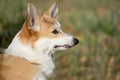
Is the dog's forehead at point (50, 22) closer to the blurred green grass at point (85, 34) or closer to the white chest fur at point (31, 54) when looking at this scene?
the white chest fur at point (31, 54)

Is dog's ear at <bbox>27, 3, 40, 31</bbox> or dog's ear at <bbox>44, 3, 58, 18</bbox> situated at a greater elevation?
dog's ear at <bbox>27, 3, 40, 31</bbox>

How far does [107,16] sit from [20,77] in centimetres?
635

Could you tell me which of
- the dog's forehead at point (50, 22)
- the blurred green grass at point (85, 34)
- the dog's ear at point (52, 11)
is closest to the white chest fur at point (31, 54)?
the dog's forehead at point (50, 22)

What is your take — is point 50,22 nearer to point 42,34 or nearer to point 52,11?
point 42,34

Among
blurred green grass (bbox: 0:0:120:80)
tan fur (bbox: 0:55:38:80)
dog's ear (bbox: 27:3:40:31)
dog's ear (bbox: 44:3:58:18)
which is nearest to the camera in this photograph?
tan fur (bbox: 0:55:38:80)

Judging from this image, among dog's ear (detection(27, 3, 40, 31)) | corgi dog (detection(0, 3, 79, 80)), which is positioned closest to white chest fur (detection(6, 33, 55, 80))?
corgi dog (detection(0, 3, 79, 80))

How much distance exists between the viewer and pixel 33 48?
10977 millimetres

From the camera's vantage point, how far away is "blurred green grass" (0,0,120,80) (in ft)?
46.4

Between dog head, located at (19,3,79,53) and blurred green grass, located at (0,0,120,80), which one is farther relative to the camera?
blurred green grass, located at (0,0,120,80)

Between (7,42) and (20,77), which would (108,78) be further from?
(20,77)

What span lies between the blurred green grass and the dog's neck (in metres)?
2.29

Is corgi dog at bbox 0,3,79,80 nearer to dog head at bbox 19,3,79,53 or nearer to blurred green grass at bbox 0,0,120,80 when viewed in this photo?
dog head at bbox 19,3,79,53

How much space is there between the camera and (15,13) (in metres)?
14.3

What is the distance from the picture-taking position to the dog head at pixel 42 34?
35.9ft
